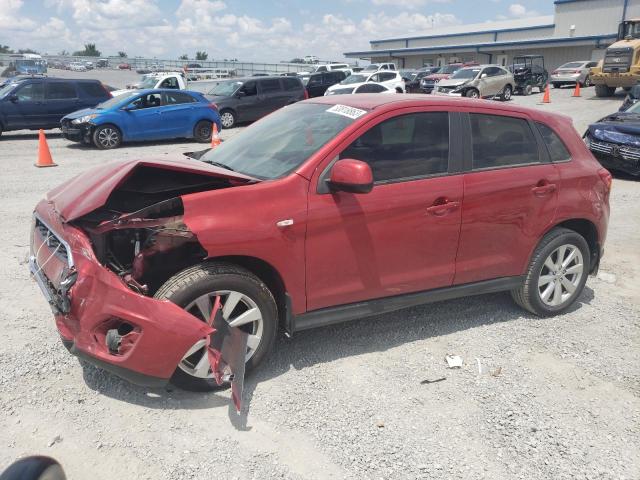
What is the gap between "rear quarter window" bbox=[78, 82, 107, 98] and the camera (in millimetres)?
15883

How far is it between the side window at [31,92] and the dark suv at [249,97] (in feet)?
16.6

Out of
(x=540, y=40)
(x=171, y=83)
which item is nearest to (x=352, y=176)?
(x=171, y=83)

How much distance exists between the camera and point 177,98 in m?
14.5

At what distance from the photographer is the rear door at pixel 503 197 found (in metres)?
3.94

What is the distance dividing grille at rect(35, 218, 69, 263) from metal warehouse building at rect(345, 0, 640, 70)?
47.7m

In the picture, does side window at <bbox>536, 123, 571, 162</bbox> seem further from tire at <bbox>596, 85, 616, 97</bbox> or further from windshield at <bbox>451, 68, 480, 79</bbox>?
tire at <bbox>596, 85, 616, 97</bbox>

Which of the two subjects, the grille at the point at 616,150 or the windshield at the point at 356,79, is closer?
the grille at the point at 616,150

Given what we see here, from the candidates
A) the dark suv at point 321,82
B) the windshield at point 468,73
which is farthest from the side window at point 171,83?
the windshield at point 468,73

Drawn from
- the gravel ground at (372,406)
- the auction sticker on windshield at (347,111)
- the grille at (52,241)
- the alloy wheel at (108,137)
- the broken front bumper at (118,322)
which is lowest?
the gravel ground at (372,406)

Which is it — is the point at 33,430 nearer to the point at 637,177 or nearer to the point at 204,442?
the point at 204,442

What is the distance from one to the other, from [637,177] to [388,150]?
29.7ft

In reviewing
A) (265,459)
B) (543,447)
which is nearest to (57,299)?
(265,459)

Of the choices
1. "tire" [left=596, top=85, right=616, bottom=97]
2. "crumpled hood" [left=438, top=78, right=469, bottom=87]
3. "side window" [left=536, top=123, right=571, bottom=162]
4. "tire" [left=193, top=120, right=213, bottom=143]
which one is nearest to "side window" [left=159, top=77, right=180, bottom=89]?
"tire" [left=193, top=120, right=213, bottom=143]

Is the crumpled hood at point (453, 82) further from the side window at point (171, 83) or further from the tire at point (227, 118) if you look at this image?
the side window at point (171, 83)
